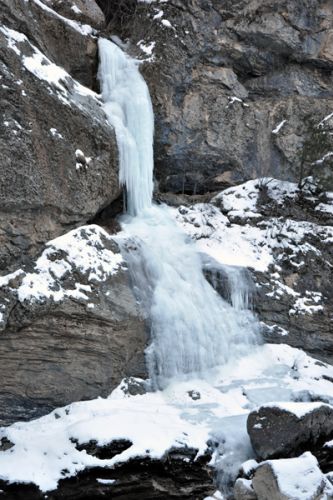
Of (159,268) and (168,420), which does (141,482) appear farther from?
(159,268)

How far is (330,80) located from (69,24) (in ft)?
25.1

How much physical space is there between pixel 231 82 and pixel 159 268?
6.43m

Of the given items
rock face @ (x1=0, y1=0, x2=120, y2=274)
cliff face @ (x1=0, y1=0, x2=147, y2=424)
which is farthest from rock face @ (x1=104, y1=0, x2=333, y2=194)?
cliff face @ (x1=0, y1=0, x2=147, y2=424)

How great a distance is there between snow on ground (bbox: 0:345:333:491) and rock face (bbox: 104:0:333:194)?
5.35 m

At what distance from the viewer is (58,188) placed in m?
10.0

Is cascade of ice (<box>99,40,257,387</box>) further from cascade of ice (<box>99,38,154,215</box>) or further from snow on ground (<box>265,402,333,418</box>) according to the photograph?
snow on ground (<box>265,402,333,418</box>)

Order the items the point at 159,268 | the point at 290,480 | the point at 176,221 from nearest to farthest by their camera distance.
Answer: the point at 290,480 < the point at 159,268 < the point at 176,221

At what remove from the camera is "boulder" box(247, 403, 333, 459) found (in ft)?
25.2

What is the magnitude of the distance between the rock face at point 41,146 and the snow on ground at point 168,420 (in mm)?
2572

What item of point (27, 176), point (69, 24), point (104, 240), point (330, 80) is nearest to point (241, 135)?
point (330, 80)

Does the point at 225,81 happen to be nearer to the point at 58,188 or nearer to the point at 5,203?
the point at 58,188

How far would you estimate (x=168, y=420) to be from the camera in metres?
8.61

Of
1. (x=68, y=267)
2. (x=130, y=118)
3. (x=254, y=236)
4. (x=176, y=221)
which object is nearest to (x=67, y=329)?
(x=68, y=267)

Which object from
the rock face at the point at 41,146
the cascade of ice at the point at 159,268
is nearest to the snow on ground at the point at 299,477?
the cascade of ice at the point at 159,268
